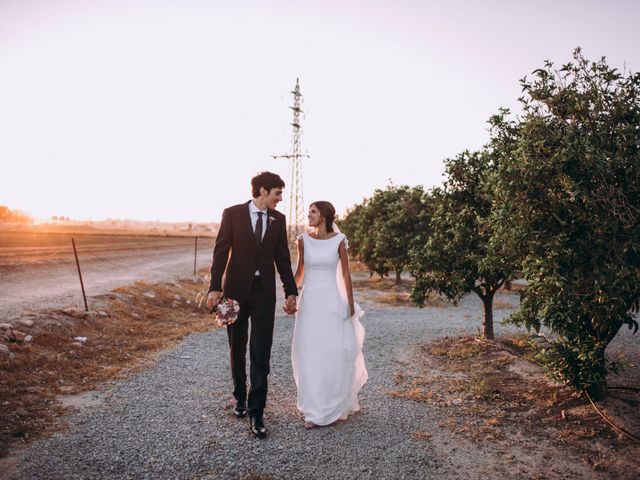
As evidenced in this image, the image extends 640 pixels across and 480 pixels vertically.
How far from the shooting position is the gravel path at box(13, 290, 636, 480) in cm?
452

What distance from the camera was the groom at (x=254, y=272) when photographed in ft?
17.8

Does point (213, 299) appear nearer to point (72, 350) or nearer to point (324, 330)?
point (324, 330)

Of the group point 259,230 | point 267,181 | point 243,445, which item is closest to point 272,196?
point 267,181

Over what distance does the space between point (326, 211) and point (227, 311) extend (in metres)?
1.88

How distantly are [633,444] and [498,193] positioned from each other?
360cm

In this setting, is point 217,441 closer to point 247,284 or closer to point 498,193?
point 247,284

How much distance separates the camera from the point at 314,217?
597 cm

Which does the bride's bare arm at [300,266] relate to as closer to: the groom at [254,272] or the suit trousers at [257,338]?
the groom at [254,272]

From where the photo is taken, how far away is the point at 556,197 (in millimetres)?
5898

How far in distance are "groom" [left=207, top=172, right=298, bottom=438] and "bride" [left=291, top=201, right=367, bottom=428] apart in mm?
498

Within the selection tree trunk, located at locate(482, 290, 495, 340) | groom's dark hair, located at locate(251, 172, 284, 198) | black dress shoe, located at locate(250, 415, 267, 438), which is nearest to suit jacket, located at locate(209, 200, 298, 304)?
groom's dark hair, located at locate(251, 172, 284, 198)

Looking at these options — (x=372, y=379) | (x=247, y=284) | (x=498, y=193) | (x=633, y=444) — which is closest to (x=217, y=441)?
(x=247, y=284)

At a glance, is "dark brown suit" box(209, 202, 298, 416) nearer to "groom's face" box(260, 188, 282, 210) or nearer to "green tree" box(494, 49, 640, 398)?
"groom's face" box(260, 188, 282, 210)

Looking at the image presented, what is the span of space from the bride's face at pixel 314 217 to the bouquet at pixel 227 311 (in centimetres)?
150
